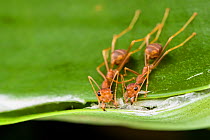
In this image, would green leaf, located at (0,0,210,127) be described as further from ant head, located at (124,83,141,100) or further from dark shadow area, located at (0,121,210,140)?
dark shadow area, located at (0,121,210,140)

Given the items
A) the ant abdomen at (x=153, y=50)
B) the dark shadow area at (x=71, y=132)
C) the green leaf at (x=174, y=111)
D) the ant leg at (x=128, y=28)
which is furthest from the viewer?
the dark shadow area at (x=71, y=132)

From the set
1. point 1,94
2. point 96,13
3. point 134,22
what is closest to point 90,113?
point 1,94

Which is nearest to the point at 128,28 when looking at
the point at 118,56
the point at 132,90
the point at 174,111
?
the point at 118,56

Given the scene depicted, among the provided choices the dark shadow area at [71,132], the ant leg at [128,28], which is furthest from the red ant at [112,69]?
the dark shadow area at [71,132]

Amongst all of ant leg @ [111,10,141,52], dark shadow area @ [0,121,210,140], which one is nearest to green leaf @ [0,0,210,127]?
ant leg @ [111,10,141,52]

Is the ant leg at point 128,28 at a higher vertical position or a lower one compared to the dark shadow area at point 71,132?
higher

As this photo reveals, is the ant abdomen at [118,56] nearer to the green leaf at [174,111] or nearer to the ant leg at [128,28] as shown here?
the ant leg at [128,28]
